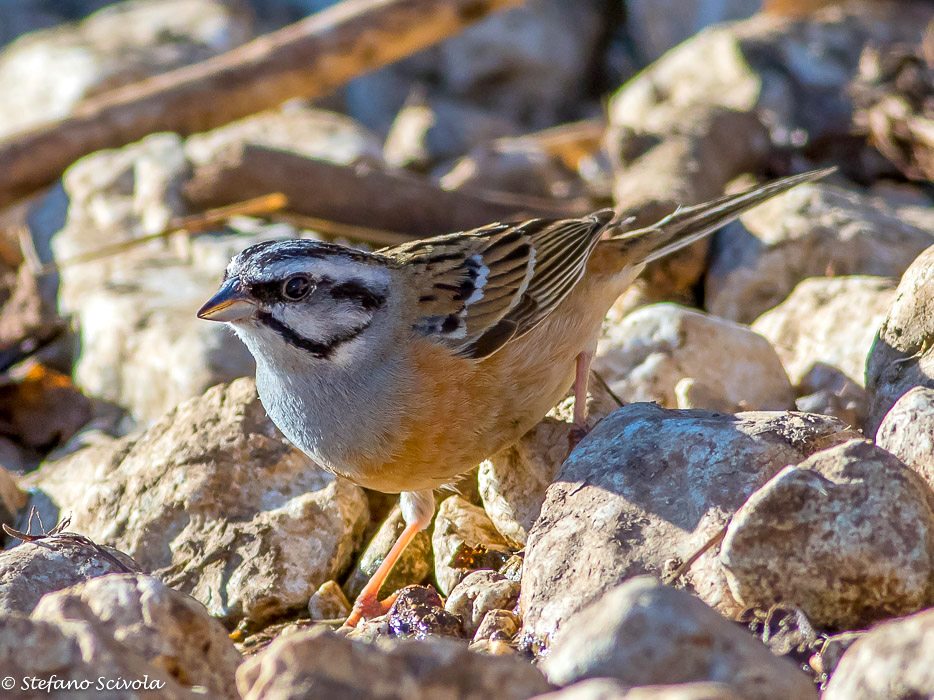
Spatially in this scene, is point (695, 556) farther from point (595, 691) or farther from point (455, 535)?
point (455, 535)

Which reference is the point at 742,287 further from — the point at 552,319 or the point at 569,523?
the point at 569,523

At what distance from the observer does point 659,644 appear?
241 centimetres

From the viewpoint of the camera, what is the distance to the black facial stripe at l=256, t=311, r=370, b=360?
398 centimetres

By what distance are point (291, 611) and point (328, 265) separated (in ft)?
4.68

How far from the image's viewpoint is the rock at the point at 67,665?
7.90 ft

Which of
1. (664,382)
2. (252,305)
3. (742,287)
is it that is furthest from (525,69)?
(252,305)

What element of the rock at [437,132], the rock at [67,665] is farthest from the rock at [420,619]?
the rock at [437,132]

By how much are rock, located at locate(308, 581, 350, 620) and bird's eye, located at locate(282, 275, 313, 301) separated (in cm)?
122

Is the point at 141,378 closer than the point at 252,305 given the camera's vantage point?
No

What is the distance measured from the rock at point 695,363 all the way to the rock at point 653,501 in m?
1.12

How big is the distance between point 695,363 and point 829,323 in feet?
2.50

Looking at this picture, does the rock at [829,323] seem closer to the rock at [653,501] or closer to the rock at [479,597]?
the rock at [653,501]

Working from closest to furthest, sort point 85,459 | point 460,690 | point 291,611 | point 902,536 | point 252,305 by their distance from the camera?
1. point 460,690
2. point 902,536
3. point 252,305
4. point 291,611
5. point 85,459

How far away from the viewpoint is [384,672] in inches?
93.6
